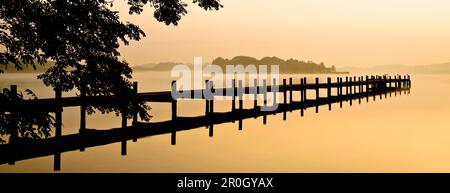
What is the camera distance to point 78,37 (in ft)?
42.0

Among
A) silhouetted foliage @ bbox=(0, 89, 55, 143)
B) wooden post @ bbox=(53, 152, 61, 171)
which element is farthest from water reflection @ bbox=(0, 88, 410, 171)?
silhouetted foliage @ bbox=(0, 89, 55, 143)

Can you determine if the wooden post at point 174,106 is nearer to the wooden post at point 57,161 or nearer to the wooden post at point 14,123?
the wooden post at point 57,161

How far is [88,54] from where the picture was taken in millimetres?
13227

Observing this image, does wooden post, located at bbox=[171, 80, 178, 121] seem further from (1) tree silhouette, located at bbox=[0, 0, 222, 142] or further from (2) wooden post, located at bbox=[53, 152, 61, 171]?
(2) wooden post, located at bbox=[53, 152, 61, 171]

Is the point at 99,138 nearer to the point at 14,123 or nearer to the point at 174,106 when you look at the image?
the point at 14,123

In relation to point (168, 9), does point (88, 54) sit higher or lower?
lower

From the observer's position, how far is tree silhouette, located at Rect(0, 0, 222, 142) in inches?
460

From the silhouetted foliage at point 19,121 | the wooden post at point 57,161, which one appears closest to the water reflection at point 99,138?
the wooden post at point 57,161
